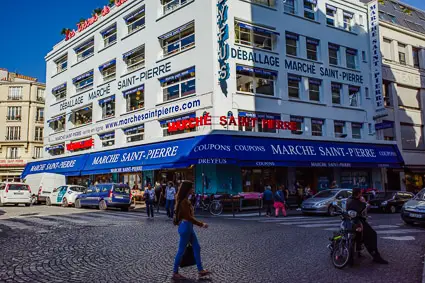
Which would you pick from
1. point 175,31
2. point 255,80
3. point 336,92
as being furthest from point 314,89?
point 175,31

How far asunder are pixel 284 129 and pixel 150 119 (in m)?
9.34

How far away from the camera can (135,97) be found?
28703 millimetres

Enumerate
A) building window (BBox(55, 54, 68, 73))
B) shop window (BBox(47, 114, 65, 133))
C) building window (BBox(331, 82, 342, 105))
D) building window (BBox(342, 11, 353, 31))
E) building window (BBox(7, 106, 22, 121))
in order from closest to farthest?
building window (BBox(331, 82, 342, 105)), building window (BBox(342, 11, 353, 31)), shop window (BBox(47, 114, 65, 133)), building window (BBox(55, 54, 68, 73)), building window (BBox(7, 106, 22, 121))

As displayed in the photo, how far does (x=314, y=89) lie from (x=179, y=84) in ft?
32.9

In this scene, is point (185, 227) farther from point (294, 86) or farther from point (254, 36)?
point (294, 86)

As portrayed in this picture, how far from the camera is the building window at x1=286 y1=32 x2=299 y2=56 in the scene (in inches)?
1035

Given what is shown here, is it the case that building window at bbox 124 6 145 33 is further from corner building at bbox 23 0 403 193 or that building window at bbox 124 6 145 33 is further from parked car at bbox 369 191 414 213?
parked car at bbox 369 191 414 213

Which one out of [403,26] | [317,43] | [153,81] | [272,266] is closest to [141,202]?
[153,81]

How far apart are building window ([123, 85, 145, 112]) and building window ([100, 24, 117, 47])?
5404 mm

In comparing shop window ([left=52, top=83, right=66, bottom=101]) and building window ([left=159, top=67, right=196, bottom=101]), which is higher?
shop window ([left=52, top=83, right=66, bottom=101])

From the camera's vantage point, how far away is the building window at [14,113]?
56.6 metres

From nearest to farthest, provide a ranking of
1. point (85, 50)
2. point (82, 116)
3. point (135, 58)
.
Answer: point (135, 58), point (82, 116), point (85, 50)

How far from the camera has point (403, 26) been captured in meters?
35.4

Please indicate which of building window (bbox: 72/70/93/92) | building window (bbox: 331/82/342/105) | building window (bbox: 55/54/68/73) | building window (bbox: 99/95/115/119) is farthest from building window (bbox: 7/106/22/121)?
building window (bbox: 331/82/342/105)
